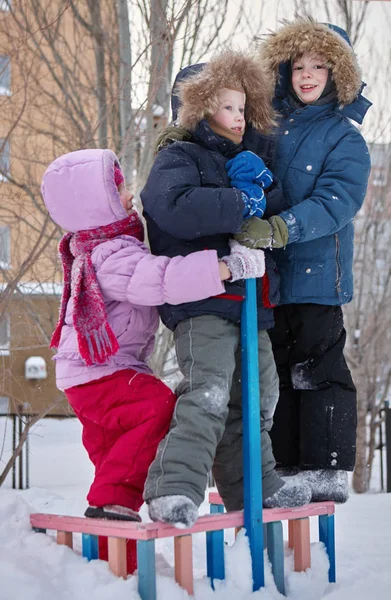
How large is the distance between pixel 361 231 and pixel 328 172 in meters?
8.09

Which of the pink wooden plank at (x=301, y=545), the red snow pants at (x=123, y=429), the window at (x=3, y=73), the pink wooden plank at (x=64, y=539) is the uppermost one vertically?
the window at (x=3, y=73)

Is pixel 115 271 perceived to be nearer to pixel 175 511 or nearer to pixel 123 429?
pixel 123 429

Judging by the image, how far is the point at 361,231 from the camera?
428 inches

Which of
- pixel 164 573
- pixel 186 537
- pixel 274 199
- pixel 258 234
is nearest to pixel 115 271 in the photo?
pixel 258 234

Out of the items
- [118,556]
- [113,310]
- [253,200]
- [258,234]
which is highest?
[253,200]

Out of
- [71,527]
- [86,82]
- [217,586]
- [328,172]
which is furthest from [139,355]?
[86,82]

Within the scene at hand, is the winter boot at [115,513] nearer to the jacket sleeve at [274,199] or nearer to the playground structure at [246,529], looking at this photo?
the playground structure at [246,529]

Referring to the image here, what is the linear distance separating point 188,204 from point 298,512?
1.18 metres

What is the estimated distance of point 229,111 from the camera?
111 inches

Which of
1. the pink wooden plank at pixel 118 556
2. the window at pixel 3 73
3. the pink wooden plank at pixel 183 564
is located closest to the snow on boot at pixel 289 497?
the pink wooden plank at pixel 183 564

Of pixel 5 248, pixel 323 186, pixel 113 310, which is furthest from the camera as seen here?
pixel 5 248

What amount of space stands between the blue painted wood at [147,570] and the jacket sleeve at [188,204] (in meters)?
1.03

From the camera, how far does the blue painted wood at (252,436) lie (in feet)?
8.40

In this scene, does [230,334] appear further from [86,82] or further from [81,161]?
[86,82]
